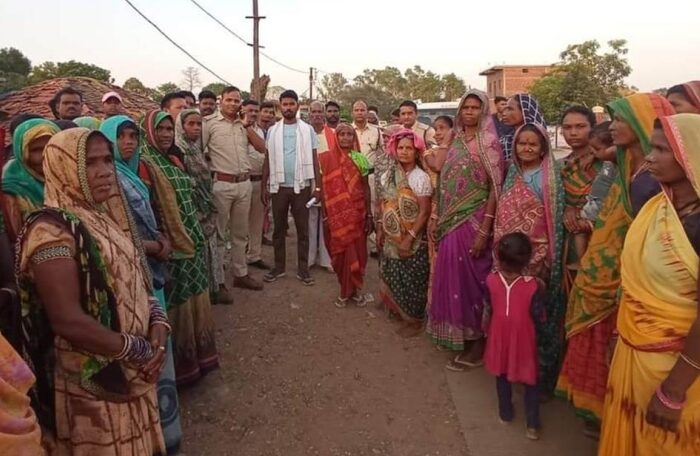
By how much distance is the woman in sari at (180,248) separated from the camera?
3387mm

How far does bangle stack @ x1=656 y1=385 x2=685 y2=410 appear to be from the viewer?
Result: 1831 mm

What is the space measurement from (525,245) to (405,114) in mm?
3685

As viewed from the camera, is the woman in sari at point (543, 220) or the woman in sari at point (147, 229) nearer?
the woman in sari at point (147, 229)

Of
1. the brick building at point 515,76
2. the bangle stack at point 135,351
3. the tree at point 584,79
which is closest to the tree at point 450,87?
the brick building at point 515,76

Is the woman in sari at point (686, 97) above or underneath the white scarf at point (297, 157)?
above

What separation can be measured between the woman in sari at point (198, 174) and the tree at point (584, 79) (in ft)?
79.7

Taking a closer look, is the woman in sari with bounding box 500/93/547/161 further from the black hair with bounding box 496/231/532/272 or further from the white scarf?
the white scarf

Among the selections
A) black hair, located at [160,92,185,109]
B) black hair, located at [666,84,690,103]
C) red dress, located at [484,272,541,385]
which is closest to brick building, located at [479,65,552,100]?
black hair, located at [160,92,185,109]

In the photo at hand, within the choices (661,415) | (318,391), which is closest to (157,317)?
(318,391)

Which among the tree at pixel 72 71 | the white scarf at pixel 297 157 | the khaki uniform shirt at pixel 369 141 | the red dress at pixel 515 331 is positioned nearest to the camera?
the red dress at pixel 515 331

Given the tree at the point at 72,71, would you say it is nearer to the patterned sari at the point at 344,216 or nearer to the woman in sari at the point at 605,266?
the patterned sari at the point at 344,216

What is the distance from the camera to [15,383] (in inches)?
60.3

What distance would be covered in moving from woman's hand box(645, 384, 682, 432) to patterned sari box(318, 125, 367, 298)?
11.7ft

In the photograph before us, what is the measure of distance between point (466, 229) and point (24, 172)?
283cm
